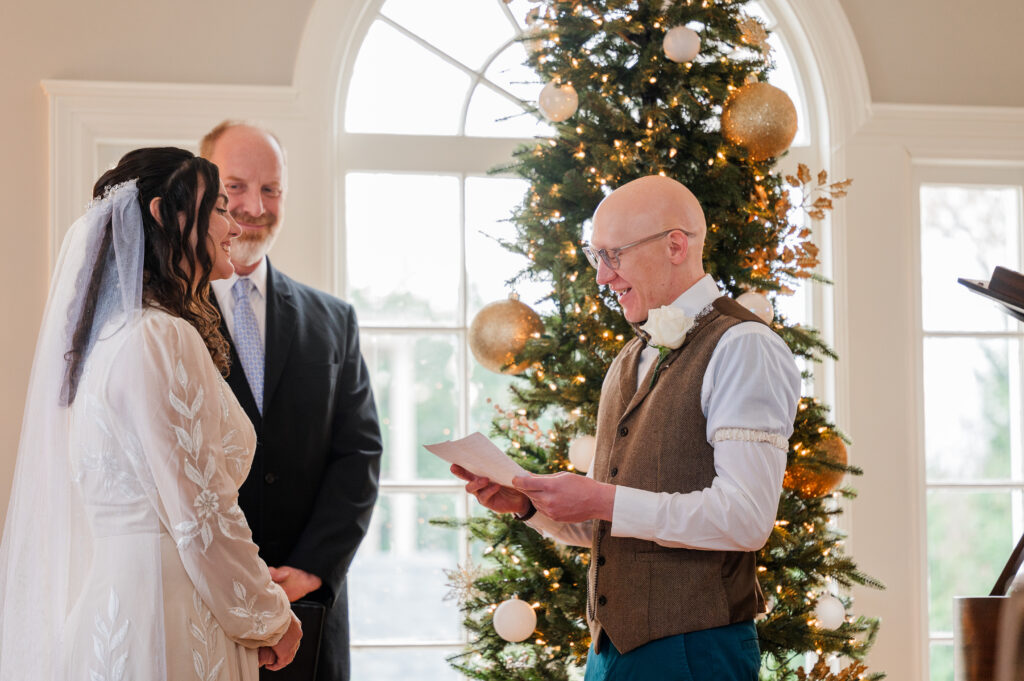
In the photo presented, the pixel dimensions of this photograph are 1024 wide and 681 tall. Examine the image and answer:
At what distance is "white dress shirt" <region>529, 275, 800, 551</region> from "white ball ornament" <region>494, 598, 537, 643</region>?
0.99 metres

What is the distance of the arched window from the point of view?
11.8ft

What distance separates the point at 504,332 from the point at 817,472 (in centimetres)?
97

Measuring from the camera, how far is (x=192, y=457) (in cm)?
165

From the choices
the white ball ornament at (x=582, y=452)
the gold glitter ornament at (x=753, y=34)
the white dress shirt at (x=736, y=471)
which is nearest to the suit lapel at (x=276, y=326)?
the white ball ornament at (x=582, y=452)

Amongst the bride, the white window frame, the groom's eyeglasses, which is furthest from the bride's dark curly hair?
the white window frame

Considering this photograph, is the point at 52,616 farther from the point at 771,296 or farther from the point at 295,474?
the point at 771,296

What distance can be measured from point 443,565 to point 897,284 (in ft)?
6.57

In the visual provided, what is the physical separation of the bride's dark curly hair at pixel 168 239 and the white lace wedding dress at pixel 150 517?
0.06m

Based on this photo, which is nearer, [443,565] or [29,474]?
[29,474]

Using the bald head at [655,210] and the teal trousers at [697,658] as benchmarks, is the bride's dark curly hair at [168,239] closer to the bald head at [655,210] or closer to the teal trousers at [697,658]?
the bald head at [655,210]

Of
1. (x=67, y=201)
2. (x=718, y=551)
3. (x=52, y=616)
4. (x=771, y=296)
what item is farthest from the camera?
(x=67, y=201)

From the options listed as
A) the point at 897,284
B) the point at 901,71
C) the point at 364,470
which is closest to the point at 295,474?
the point at 364,470

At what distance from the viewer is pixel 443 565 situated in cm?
362

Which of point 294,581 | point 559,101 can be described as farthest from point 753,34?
point 294,581
